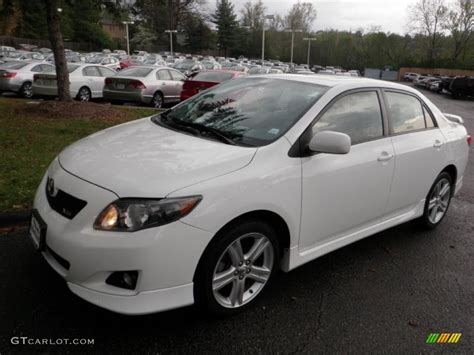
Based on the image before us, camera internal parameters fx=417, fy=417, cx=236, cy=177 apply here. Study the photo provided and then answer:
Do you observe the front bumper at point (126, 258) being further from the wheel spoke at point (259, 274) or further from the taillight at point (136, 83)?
the taillight at point (136, 83)

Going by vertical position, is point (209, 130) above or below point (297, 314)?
above

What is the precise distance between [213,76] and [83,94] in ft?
14.6

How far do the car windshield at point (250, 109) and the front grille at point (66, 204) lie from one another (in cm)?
116

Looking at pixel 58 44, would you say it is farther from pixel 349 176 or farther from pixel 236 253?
pixel 236 253

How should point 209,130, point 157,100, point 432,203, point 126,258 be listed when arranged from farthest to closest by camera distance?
point 157,100, point 432,203, point 209,130, point 126,258

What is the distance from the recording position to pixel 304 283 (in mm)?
3414

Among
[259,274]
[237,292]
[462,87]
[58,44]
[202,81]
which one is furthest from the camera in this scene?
[462,87]

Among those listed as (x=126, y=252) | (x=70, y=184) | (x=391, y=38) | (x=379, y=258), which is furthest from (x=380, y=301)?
(x=391, y=38)

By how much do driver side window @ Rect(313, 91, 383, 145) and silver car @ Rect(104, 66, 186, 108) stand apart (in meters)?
10.2

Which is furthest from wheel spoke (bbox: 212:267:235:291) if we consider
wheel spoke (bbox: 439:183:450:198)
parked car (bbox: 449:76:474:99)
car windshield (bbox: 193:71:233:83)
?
parked car (bbox: 449:76:474:99)

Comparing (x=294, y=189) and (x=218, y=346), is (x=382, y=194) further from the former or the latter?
(x=218, y=346)

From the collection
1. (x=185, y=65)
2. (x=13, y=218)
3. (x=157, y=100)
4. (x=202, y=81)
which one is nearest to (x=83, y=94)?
(x=157, y=100)

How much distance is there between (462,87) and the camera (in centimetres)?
2955

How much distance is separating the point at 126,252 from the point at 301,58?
93.6 meters
